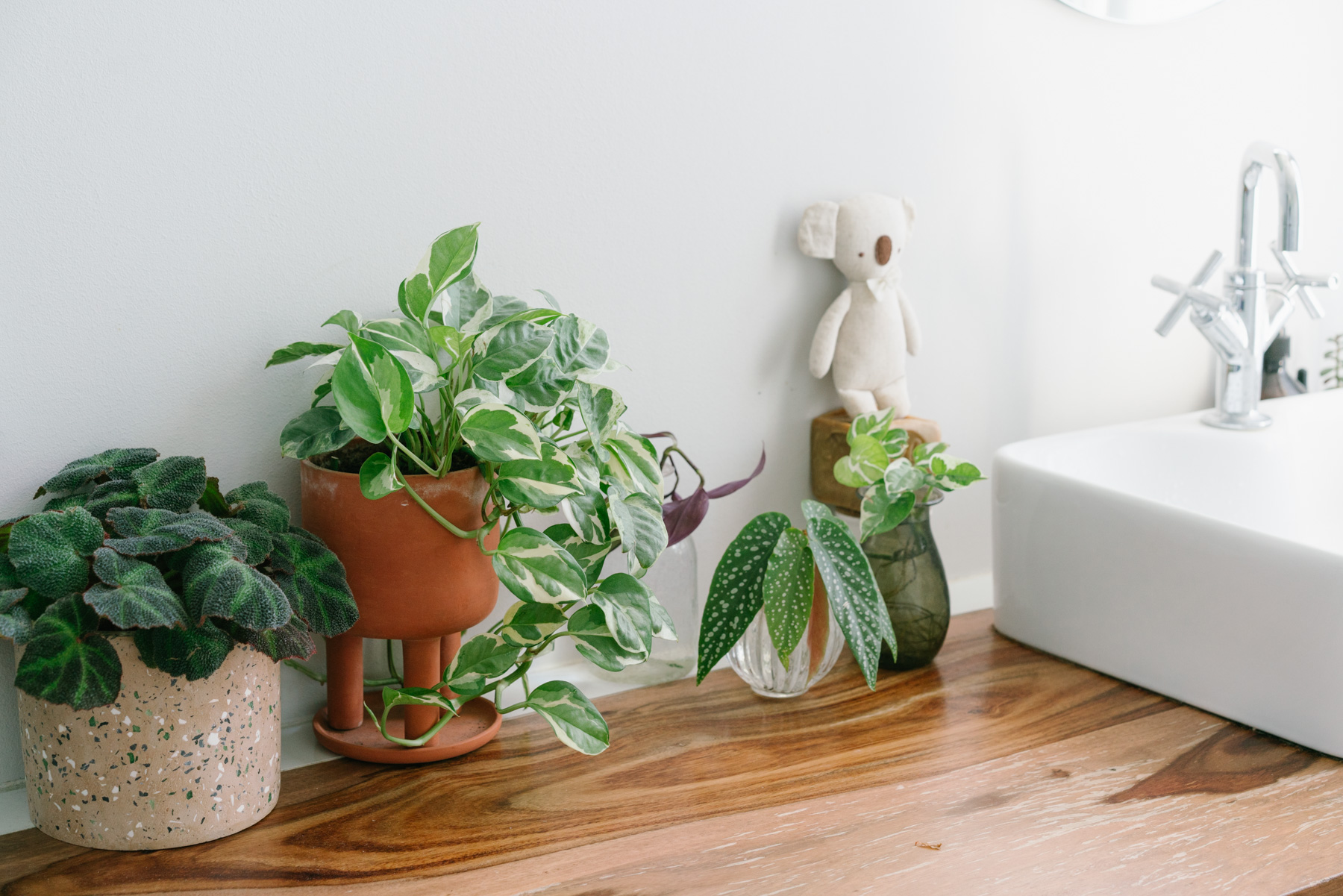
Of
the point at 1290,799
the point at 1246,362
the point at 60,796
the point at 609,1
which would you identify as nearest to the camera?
the point at 60,796

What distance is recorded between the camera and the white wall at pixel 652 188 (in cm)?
72

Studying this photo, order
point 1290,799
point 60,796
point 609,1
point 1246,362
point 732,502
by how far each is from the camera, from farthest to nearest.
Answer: point 1246,362, point 732,502, point 609,1, point 1290,799, point 60,796

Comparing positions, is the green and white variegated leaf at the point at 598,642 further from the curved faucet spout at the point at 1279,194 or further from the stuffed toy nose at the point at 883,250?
the curved faucet spout at the point at 1279,194

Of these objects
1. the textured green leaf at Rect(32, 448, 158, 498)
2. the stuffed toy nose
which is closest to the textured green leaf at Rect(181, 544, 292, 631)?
the textured green leaf at Rect(32, 448, 158, 498)

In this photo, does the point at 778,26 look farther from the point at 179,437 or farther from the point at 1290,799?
the point at 1290,799

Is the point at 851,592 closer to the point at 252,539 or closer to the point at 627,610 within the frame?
the point at 627,610

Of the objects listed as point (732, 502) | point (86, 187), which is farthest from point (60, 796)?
point (732, 502)

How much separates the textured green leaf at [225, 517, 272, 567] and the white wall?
5.4 inches

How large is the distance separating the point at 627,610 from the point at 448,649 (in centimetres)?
18

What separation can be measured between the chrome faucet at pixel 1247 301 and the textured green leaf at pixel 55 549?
3.31 ft

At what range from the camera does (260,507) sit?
0.70 metres

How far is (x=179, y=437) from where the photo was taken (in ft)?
2.52

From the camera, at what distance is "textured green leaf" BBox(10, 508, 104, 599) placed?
60cm

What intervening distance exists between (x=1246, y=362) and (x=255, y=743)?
41.6 inches
